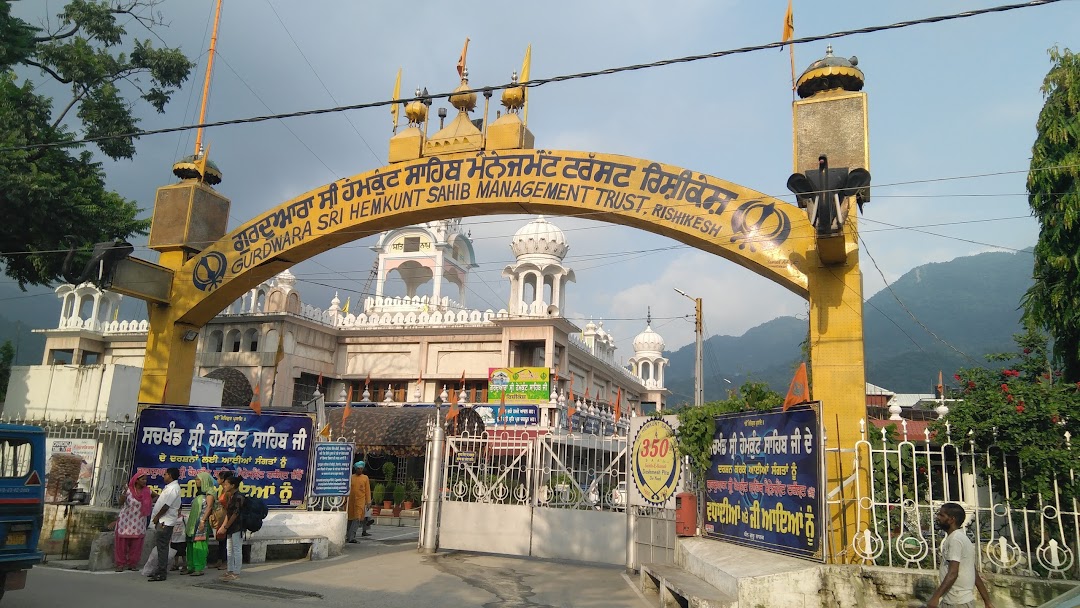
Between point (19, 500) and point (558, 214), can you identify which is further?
point (558, 214)

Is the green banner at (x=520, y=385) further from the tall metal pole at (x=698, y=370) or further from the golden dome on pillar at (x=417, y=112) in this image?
the golden dome on pillar at (x=417, y=112)

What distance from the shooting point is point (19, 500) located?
6855mm

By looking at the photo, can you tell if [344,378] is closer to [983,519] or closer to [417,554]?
[417,554]

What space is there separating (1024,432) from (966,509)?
819 mm

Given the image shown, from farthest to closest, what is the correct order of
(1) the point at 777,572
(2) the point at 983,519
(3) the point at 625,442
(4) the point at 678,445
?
(3) the point at 625,442, (4) the point at 678,445, (2) the point at 983,519, (1) the point at 777,572

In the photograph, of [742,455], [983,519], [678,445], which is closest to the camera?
[983,519]

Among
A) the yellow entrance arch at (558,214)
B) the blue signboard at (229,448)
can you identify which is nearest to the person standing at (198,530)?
the blue signboard at (229,448)

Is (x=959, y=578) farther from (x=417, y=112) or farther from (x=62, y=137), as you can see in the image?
(x=62, y=137)

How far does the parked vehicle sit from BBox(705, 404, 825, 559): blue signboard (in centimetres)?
678

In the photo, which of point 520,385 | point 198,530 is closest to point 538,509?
point 198,530

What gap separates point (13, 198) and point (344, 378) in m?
13.9

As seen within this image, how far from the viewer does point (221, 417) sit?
11125 millimetres

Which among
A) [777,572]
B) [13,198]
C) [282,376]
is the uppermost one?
[13,198]

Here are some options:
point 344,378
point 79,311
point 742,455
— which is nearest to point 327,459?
point 742,455
